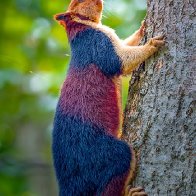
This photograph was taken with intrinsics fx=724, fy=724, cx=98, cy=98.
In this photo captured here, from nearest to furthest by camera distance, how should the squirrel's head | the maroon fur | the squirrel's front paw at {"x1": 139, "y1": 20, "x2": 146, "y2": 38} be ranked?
1. the maroon fur
2. the squirrel's front paw at {"x1": 139, "y1": 20, "x2": 146, "y2": 38}
3. the squirrel's head

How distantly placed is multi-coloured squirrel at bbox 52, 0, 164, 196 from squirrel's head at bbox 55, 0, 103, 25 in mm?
91

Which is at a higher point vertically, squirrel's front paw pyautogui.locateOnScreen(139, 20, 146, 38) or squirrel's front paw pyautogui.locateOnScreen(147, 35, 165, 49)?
squirrel's front paw pyautogui.locateOnScreen(139, 20, 146, 38)

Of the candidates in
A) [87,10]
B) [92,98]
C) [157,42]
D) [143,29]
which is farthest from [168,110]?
[87,10]

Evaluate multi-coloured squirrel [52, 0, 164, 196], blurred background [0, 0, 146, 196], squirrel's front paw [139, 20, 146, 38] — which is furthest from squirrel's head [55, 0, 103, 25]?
blurred background [0, 0, 146, 196]

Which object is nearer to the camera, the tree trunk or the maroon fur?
the tree trunk

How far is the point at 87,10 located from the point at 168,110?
109cm

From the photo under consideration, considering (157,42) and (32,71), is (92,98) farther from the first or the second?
(32,71)

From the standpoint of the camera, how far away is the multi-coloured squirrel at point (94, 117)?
4074mm

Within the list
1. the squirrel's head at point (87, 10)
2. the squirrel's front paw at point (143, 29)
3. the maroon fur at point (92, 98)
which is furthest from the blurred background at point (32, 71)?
the maroon fur at point (92, 98)

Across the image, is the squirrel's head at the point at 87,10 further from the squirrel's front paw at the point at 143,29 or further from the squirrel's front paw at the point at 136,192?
the squirrel's front paw at the point at 136,192

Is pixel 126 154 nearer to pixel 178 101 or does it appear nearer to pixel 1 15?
pixel 178 101

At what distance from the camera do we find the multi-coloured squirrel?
4074 mm

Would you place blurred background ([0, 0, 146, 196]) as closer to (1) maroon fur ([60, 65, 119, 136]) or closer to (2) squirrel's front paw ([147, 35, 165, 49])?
(1) maroon fur ([60, 65, 119, 136])

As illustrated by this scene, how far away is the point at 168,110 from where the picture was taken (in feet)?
13.1
